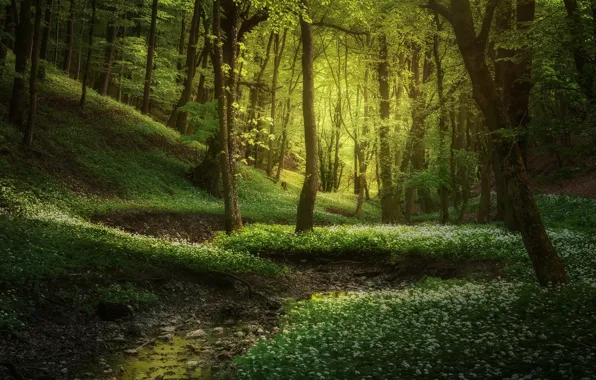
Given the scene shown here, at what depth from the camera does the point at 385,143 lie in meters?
29.9

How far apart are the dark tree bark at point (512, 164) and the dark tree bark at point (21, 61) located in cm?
2259

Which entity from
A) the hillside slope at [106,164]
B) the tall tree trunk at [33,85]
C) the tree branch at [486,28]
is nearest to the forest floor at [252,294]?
the hillside slope at [106,164]

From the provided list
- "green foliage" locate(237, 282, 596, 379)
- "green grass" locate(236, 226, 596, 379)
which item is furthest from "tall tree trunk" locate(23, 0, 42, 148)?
"green foliage" locate(237, 282, 596, 379)

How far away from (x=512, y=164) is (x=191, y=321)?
897 cm

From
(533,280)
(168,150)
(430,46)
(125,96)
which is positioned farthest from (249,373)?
(125,96)

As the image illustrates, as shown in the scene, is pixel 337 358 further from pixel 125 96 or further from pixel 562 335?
pixel 125 96

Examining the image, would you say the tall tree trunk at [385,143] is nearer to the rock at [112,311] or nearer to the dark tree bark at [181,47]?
the rock at [112,311]

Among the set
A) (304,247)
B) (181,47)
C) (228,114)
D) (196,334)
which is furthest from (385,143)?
(181,47)

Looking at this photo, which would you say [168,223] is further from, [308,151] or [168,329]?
[168,329]

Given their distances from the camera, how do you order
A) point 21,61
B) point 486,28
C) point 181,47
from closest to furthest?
point 486,28, point 21,61, point 181,47

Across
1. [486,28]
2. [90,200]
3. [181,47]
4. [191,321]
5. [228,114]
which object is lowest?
[191,321]

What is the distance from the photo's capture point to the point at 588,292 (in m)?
10.4

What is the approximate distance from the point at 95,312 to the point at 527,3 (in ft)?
62.5

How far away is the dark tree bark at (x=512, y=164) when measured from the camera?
11.6m
